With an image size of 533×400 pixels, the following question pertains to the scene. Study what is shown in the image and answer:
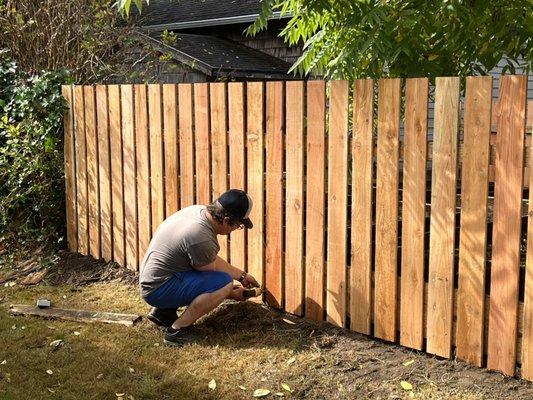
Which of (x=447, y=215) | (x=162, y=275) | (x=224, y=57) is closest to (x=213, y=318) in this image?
(x=162, y=275)

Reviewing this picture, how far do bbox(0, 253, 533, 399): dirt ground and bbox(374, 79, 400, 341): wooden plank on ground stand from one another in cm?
23

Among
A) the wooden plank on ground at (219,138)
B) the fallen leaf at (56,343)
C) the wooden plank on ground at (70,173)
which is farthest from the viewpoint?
the wooden plank on ground at (70,173)

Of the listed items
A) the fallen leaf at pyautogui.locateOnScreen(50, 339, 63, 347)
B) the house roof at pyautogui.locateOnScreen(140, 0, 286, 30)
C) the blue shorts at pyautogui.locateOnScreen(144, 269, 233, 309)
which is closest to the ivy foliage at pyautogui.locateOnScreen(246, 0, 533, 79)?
the blue shorts at pyautogui.locateOnScreen(144, 269, 233, 309)

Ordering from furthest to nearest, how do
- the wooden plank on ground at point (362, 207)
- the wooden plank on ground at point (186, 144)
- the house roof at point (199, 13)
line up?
the house roof at point (199, 13), the wooden plank on ground at point (186, 144), the wooden plank on ground at point (362, 207)

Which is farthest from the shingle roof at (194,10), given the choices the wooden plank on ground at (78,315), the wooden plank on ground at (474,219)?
the wooden plank on ground at (474,219)

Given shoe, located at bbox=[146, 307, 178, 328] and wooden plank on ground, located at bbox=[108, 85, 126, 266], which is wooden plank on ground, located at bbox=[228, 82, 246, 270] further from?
wooden plank on ground, located at bbox=[108, 85, 126, 266]

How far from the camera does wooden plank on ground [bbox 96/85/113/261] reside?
6613 millimetres

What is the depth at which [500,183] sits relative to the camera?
3725 mm

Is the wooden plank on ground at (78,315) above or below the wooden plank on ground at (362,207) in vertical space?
below

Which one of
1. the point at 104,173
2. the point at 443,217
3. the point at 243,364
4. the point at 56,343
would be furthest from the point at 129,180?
the point at 443,217

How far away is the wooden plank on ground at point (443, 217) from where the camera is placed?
3912mm

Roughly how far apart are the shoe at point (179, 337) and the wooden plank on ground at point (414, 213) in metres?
1.48

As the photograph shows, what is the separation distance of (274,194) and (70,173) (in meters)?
3.02

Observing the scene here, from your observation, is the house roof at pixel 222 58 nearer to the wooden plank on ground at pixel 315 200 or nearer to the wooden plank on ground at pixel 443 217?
the wooden plank on ground at pixel 315 200
